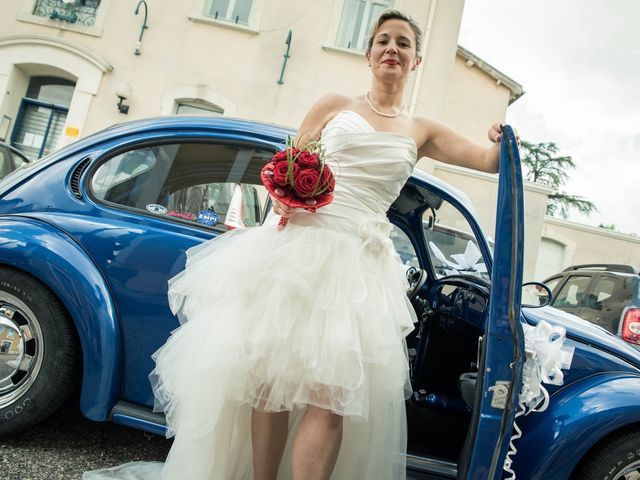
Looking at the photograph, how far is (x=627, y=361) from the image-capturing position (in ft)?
6.38

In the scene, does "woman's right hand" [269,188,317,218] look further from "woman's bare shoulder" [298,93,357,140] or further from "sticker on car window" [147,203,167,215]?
"sticker on car window" [147,203,167,215]

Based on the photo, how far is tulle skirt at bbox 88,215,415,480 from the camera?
1.47 meters

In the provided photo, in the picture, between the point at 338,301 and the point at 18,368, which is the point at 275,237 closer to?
the point at 338,301

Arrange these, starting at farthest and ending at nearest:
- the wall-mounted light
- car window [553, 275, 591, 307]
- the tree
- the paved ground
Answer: the tree → the wall-mounted light → car window [553, 275, 591, 307] → the paved ground

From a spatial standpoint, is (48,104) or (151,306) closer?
(151,306)

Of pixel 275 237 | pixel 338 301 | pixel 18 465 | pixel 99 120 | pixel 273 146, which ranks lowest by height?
pixel 18 465

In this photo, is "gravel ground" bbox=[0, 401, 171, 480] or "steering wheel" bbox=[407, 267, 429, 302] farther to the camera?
"steering wheel" bbox=[407, 267, 429, 302]

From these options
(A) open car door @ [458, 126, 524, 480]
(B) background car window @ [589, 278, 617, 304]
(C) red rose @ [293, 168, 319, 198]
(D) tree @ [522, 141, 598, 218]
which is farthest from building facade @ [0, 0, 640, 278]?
(D) tree @ [522, 141, 598, 218]

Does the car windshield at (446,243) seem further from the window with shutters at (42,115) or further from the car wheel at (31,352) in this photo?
the window with shutters at (42,115)

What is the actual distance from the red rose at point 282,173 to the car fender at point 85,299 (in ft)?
3.46

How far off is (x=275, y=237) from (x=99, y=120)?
8193 mm

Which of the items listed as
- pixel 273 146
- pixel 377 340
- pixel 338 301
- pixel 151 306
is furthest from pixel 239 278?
pixel 273 146

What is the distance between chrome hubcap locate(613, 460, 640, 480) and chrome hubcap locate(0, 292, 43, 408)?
250cm

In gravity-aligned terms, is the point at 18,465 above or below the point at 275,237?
below
